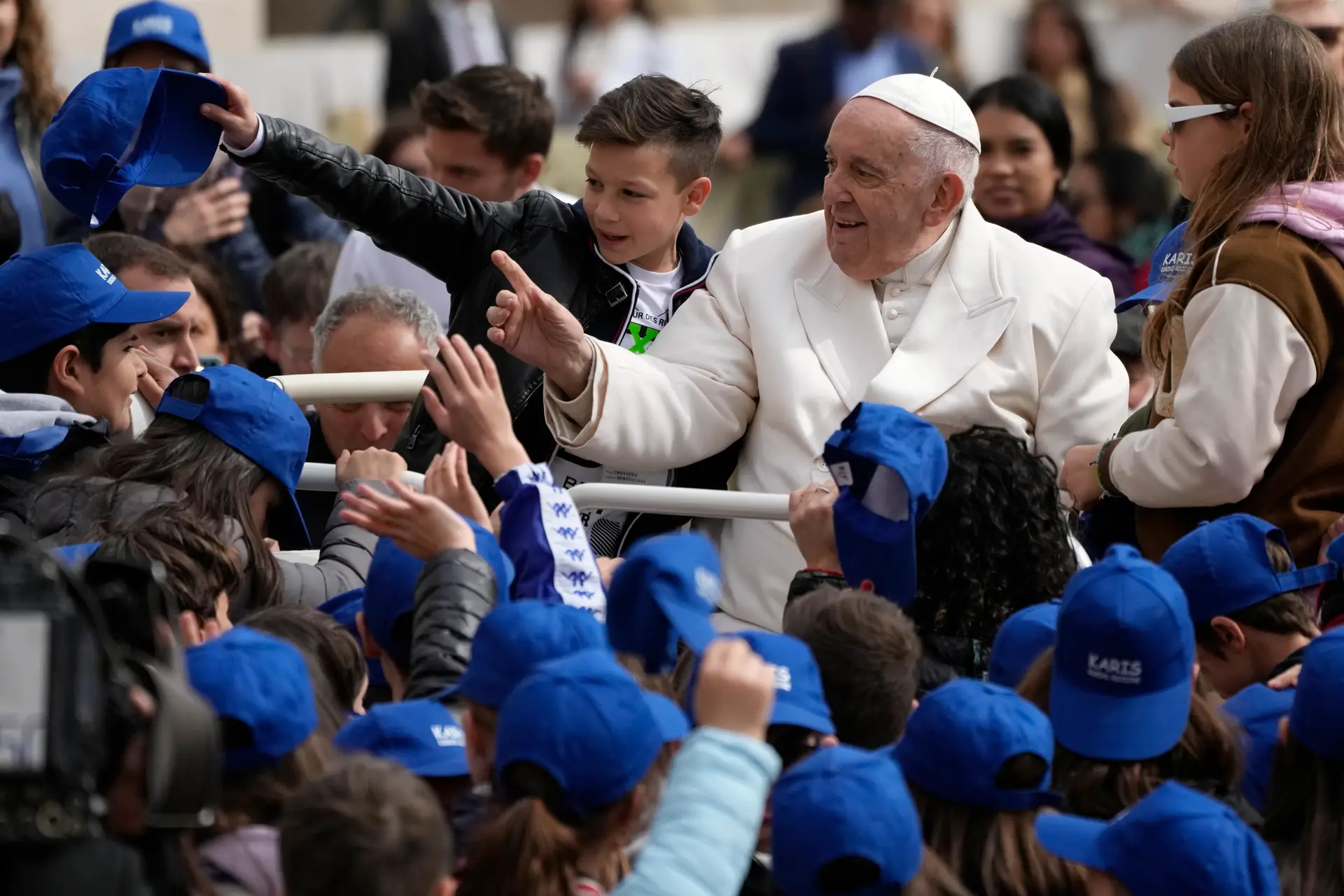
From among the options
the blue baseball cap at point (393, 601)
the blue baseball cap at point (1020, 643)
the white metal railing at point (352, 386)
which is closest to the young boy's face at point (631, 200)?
the white metal railing at point (352, 386)

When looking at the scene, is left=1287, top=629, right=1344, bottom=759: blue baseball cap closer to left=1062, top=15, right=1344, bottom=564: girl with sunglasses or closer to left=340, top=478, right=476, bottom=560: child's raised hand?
left=1062, top=15, right=1344, bottom=564: girl with sunglasses

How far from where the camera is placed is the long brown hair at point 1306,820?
3.28 m

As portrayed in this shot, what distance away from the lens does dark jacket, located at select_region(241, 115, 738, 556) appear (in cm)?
504

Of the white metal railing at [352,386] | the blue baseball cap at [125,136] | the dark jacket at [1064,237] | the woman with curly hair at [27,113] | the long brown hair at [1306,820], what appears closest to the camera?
the long brown hair at [1306,820]

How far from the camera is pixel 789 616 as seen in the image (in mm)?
3648

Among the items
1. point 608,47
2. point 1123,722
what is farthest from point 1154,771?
point 608,47

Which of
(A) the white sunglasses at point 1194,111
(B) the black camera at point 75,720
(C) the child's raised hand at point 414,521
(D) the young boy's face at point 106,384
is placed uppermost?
(A) the white sunglasses at point 1194,111

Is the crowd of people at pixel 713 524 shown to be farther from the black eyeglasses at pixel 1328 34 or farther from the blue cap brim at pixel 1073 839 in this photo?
the black eyeglasses at pixel 1328 34

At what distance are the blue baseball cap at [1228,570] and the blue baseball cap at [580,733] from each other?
5.13 ft

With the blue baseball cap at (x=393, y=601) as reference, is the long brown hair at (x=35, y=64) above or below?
above

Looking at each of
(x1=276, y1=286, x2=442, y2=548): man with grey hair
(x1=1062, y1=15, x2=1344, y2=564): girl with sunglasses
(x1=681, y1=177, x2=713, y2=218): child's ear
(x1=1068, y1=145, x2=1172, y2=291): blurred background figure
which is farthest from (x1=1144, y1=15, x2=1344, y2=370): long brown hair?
(x1=1068, y1=145, x2=1172, y2=291): blurred background figure

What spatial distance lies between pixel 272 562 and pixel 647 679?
3.34 ft

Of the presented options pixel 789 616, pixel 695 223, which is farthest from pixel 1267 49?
pixel 695 223

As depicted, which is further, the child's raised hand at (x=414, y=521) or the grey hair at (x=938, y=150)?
the grey hair at (x=938, y=150)
